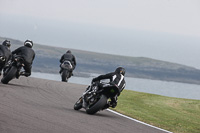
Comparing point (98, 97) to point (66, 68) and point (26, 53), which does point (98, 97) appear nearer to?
point (26, 53)

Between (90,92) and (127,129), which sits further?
(90,92)

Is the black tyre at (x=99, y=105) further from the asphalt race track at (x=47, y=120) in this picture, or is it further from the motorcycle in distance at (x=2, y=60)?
the motorcycle in distance at (x=2, y=60)

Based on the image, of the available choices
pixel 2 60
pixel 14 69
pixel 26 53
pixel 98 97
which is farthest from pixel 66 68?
pixel 98 97

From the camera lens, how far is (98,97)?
1364cm

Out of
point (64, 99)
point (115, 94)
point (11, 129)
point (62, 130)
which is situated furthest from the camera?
point (64, 99)

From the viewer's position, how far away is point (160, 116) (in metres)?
16.4

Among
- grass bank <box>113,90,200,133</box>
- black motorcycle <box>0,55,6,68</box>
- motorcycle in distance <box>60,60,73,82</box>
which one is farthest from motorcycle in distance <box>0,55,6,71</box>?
motorcycle in distance <box>60,60,73,82</box>

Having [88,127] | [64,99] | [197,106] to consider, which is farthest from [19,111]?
[197,106]

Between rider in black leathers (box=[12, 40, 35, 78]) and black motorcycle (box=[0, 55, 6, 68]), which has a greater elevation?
rider in black leathers (box=[12, 40, 35, 78])

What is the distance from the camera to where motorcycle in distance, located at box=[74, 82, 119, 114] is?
1330 cm

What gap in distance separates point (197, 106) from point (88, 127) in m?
11.8

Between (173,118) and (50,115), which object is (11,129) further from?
(173,118)

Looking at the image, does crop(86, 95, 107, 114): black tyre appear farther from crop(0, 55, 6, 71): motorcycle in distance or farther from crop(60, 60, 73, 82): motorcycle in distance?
crop(60, 60, 73, 82): motorcycle in distance

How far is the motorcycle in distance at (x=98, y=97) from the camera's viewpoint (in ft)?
43.6
